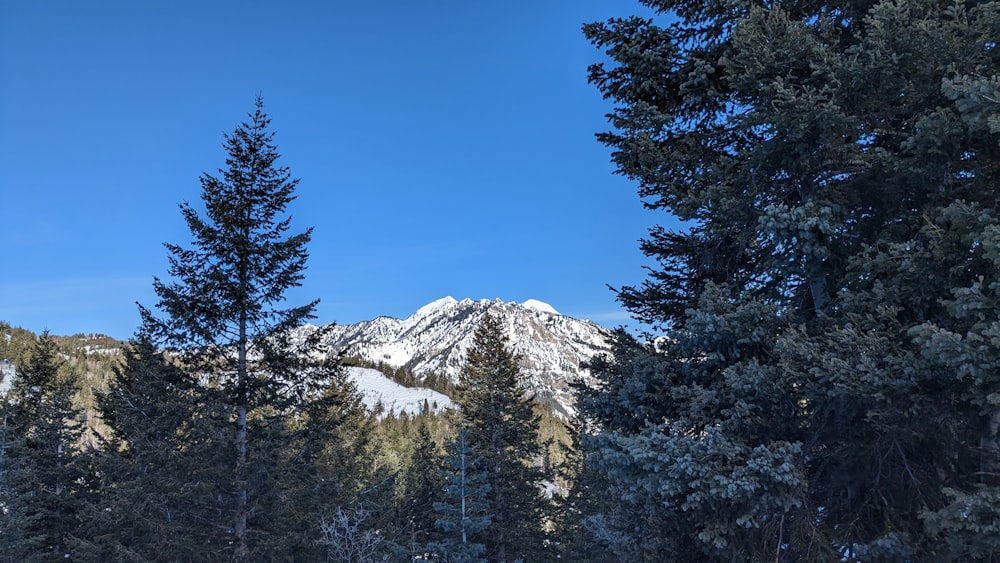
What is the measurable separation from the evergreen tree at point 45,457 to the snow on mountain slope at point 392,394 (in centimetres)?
10414

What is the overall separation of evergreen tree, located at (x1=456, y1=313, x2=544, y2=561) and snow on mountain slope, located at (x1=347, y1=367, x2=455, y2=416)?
→ 105 m

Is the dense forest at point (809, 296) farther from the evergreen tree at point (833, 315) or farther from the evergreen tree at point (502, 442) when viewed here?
the evergreen tree at point (502, 442)

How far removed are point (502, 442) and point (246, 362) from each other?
14.3m

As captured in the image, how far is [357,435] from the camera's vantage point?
37094mm

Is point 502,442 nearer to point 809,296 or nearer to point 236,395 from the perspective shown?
point 236,395

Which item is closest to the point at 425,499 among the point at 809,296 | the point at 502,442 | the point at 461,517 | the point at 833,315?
the point at 502,442

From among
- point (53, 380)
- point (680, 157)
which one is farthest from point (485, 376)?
point (53, 380)

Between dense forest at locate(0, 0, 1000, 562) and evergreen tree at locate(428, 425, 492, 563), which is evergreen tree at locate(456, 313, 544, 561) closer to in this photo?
evergreen tree at locate(428, 425, 492, 563)

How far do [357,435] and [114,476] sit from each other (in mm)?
18984

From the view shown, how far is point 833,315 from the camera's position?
6.26 metres

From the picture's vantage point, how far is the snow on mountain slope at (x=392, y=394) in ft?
429

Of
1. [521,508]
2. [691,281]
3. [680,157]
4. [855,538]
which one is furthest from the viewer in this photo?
[521,508]

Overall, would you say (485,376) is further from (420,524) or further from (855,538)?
(855,538)

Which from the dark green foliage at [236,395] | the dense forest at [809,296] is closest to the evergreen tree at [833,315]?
the dense forest at [809,296]
